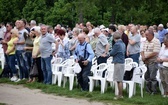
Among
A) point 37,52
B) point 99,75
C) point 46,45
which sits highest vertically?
point 46,45

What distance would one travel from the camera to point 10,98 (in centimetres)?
1103

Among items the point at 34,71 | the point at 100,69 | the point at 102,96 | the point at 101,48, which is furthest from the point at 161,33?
the point at 102,96

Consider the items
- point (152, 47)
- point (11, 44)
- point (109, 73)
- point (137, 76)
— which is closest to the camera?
point (137, 76)

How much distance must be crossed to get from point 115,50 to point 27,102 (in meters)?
2.78

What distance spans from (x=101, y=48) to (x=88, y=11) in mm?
27454

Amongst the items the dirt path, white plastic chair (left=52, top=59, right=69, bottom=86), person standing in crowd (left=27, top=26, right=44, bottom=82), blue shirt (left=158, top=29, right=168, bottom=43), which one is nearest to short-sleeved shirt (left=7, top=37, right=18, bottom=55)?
person standing in crowd (left=27, top=26, right=44, bottom=82)

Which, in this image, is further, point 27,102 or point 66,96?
point 66,96

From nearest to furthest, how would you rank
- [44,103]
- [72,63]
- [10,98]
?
[44,103] < [10,98] < [72,63]

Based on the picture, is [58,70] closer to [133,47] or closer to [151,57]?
[133,47]

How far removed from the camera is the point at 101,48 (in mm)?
12969

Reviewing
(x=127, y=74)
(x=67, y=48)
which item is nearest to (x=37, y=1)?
(x=67, y=48)

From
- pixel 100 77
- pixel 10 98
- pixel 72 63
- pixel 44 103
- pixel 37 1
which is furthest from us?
pixel 37 1

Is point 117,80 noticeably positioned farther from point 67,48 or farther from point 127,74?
point 67,48

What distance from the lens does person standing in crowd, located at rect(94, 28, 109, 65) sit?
12.8m
